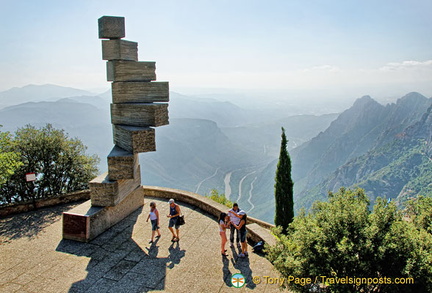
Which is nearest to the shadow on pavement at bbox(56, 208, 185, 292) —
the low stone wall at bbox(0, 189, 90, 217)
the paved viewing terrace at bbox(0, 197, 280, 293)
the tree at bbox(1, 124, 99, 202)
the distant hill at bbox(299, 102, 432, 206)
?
the paved viewing terrace at bbox(0, 197, 280, 293)

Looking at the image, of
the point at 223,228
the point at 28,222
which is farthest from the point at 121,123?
the point at 223,228

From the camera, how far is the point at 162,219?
37.2 ft

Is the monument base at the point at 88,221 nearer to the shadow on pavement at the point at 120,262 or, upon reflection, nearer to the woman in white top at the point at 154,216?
the shadow on pavement at the point at 120,262

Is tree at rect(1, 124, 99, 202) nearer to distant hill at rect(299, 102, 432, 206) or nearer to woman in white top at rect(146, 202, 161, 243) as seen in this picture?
woman in white top at rect(146, 202, 161, 243)

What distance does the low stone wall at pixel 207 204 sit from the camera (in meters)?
9.16

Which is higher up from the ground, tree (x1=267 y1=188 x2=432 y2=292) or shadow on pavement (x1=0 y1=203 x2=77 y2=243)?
tree (x1=267 y1=188 x2=432 y2=292)

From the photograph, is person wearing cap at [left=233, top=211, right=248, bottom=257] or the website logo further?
person wearing cap at [left=233, top=211, right=248, bottom=257]

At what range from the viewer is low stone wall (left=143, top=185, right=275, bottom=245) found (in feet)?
30.0

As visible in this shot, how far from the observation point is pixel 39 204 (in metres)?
12.1

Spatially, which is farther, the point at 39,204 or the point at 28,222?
the point at 39,204

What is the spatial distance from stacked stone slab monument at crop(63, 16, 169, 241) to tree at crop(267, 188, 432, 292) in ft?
20.7

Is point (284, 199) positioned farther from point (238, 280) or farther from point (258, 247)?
point (238, 280)

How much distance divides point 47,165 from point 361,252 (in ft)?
46.3

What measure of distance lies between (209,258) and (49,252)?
476cm
